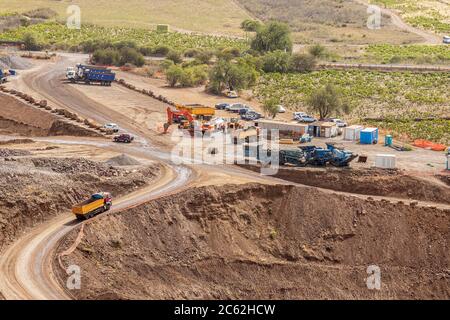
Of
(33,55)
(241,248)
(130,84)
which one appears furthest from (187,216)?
(33,55)

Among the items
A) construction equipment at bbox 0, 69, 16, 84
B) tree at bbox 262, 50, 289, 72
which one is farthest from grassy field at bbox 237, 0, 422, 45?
construction equipment at bbox 0, 69, 16, 84

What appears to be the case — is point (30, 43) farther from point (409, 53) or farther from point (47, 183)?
point (47, 183)

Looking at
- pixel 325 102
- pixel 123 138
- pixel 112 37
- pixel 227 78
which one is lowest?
pixel 123 138

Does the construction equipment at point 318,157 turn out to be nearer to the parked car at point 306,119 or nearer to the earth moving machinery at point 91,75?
the parked car at point 306,119

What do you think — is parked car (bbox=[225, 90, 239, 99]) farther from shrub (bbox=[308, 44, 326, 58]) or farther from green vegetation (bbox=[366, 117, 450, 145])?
shrub (bbox=[308, 44, 326, 58])

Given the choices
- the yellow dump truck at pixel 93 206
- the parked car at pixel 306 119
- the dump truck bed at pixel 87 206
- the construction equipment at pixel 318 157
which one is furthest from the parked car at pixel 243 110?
the dump truck bed at pixel 87 206

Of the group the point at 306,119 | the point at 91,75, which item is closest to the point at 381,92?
the point at 306,119

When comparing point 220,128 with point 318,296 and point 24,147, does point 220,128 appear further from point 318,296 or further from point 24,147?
point 318,296
